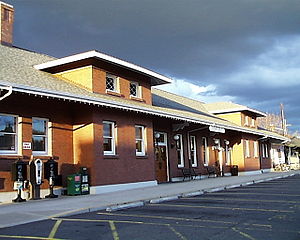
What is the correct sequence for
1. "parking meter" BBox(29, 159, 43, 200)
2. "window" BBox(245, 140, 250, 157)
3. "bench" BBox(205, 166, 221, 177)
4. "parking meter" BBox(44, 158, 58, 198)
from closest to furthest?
"parking meter" BBox(29, 159, 43, 200)
"parking meter" BBox(44, 158, 58, 198)
"bench" BBox(205, 166, 221, 177)
"window" BBox(245, 140, 250, 157)

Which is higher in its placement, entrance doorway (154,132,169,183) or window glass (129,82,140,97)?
window glass (129,82,140,97)

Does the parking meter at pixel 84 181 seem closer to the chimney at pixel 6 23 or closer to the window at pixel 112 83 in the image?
the window at pixel 112 83

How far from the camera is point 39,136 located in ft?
50.4

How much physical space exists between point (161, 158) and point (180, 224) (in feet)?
45.3

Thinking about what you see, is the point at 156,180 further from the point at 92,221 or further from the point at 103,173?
the point at 92,221

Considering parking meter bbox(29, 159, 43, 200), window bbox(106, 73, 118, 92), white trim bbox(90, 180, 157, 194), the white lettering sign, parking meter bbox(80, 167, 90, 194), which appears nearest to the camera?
parking meter bbox(29, 159, 43, 200)

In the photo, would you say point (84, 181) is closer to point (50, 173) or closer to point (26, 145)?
point (50, 173)

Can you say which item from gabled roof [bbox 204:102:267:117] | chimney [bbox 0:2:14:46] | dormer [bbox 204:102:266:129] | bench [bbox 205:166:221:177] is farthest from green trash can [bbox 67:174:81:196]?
gabled roof [bbox 204:102:267:117]

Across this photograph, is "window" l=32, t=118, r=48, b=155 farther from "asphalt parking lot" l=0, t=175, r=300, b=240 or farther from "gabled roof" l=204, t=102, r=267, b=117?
"gabled roof" l=204, t=102, r=267, b=117

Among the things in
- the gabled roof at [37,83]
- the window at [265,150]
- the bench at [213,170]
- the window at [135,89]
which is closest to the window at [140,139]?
the gabled roof at [37,83]

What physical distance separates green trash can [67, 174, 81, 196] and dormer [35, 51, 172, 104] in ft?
12.7

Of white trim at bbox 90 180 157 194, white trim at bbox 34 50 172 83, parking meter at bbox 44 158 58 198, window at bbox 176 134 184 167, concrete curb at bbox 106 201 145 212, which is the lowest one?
concrete curb at bbox 106 201 145 212

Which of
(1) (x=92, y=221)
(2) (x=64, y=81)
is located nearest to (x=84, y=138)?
(2) (x=64, y=81)

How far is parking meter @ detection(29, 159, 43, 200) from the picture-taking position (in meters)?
14.2
